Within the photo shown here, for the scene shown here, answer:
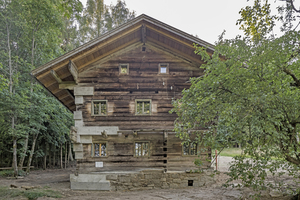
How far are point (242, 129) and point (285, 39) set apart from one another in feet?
8.32

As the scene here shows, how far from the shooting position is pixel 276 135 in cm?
455

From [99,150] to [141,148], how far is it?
2.28 m

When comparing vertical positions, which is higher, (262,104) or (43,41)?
(43,41)

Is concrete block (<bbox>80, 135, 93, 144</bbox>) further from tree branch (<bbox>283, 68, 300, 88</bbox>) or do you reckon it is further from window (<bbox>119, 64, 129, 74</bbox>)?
tree branch (<bbox>283, 68, 300, 88</bbox>)

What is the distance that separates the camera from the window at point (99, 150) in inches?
408

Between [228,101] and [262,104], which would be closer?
[262,104]

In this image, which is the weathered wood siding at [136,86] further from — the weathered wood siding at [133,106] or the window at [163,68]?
the window at [163,68]

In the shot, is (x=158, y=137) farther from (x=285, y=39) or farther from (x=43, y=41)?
(x=43, y=41)

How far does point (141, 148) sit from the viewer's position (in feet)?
34.6

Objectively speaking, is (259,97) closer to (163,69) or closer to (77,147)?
(163,69)

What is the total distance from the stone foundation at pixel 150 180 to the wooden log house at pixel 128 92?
330mm

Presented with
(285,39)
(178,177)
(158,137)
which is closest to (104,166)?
(158,137)

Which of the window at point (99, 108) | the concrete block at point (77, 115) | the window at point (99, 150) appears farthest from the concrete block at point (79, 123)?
the window at point (99, 150)

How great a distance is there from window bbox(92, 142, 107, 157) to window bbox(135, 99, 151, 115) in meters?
2.61
